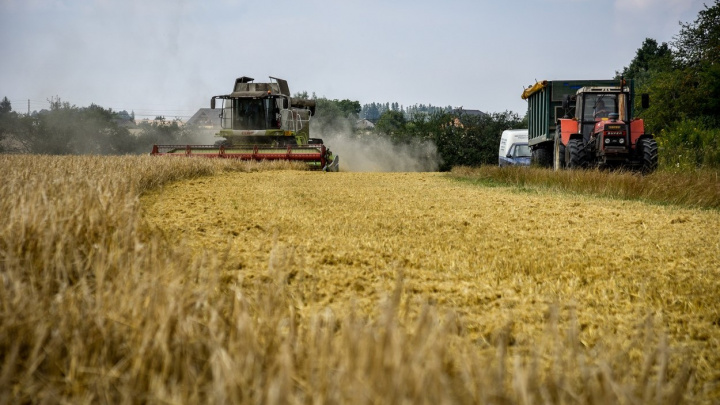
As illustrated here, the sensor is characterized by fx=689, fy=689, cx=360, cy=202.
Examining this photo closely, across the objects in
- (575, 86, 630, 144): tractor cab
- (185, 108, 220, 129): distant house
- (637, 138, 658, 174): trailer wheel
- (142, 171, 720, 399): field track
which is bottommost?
(142, 171, 720, 399): field track

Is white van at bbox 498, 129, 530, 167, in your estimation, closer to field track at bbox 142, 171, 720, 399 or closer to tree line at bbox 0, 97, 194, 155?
field track at bbox 142, 171, 720, 399

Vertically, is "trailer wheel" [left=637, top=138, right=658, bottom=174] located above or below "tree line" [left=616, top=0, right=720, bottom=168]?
below

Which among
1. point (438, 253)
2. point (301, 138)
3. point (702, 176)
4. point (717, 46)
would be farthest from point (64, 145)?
point (438, 253)

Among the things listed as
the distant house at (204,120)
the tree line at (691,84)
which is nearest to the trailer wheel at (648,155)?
the tree line at (691,84)

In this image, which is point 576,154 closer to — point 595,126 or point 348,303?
point 595,126

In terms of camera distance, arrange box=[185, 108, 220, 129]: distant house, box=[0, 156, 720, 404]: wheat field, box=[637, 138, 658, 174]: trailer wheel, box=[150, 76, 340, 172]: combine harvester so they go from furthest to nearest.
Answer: box=[185, 108, 220, 129]: distant house → box=[150, 76, 340, 172]: combine harvester → box=[637, 138, 658, 174]: trailer wheel → box=[0, 156, 720, 404]: wheat field

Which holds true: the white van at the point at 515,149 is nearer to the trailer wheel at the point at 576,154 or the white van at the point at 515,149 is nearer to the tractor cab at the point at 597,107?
the tractor cab at the point at 597,107

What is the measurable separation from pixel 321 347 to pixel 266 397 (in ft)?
0.90

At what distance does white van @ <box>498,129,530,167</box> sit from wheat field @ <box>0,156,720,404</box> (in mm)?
16321

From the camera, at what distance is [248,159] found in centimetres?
1947

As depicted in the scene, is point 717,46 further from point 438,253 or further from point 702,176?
point 438,253

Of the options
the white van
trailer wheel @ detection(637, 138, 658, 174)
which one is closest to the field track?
trailer wheel @ detection(637, 138, 658, 174)

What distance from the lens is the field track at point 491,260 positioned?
10.3 ft

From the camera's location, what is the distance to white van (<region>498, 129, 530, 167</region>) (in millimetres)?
23938
